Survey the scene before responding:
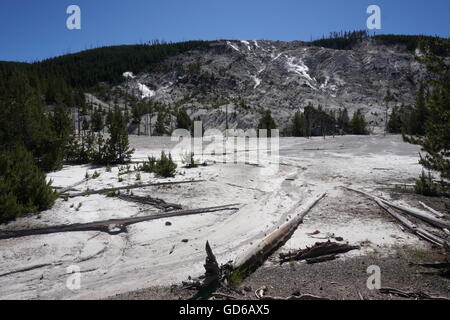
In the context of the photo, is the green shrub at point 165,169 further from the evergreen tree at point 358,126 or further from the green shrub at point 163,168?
the evergreen tree at point 358,126

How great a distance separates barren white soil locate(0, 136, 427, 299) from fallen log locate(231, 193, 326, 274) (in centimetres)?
25

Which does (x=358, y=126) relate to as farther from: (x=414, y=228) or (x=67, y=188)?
(x=67, y=188)

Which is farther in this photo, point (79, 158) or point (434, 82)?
point (79, 158)

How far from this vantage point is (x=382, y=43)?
129 m

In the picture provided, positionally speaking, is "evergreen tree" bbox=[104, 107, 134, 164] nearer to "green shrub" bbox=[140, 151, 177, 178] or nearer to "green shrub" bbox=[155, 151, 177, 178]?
"green shrub" bbox=[140, 151, 177, 178]

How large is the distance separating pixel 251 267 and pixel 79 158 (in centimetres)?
1662

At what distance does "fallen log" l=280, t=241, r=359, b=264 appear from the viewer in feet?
20.7

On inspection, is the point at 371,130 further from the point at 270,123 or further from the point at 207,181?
the point at 207,181

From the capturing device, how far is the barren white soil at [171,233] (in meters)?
5.60

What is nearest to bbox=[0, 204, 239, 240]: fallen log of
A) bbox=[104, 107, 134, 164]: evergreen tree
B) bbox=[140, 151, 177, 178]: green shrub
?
bbox=[140, 151, 177, 178]: green shrub

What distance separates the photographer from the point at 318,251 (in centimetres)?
647
